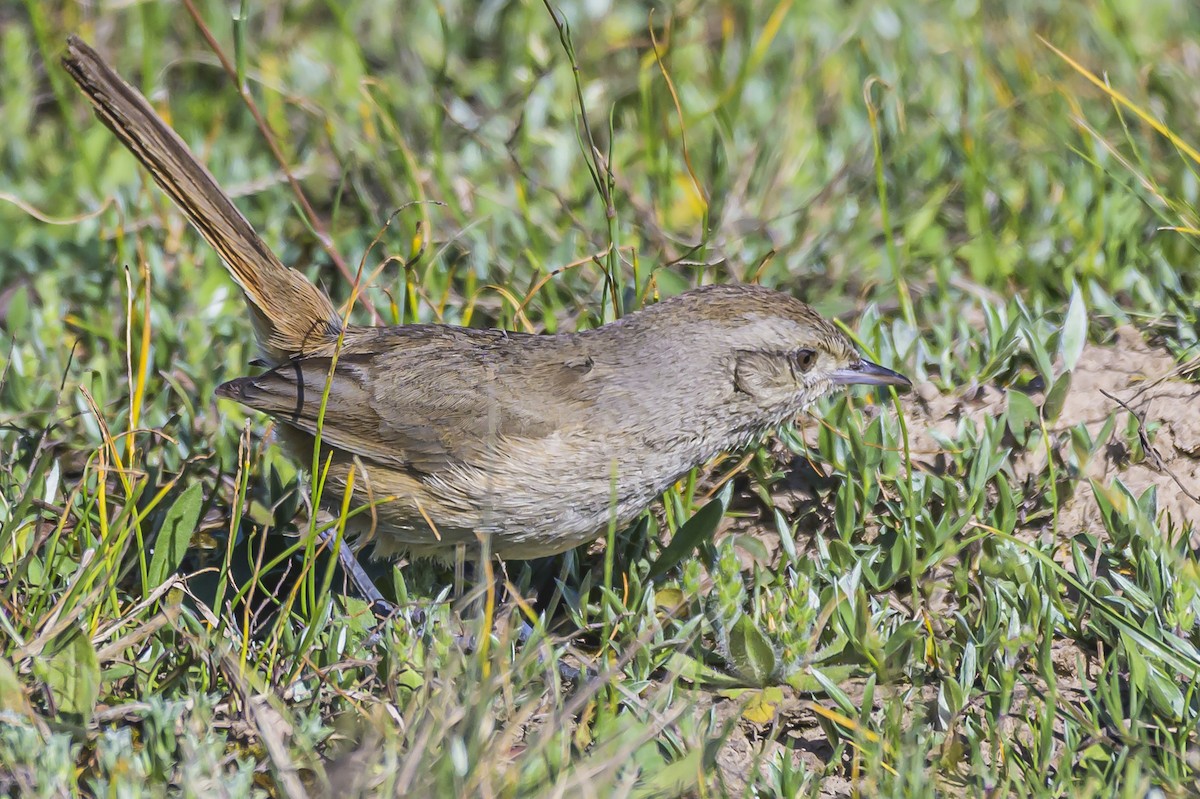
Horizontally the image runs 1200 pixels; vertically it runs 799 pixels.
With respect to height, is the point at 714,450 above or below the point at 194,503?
below

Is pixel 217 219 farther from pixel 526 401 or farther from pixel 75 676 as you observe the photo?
pixel 75 676

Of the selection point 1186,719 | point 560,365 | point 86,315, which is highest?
point 86,315

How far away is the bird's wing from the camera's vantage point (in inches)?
164

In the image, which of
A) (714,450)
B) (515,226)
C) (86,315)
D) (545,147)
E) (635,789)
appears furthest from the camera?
(545,147)

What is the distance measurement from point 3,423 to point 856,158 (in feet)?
11.9

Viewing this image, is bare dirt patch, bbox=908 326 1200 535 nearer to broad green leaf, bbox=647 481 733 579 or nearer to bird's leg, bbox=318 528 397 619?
broad green leaf, bbox=647 481 733 579

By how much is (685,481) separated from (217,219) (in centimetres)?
179

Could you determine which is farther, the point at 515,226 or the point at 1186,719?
the point at 515,226

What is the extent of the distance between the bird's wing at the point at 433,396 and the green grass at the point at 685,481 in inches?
11.2

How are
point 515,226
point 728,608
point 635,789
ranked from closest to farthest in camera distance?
point 635,789
point 728,608
point 515,226

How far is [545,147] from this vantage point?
6.20 metres

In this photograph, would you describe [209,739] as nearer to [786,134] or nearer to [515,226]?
[515,226]

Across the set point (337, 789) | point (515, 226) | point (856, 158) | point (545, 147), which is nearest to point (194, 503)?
point (337, 789)

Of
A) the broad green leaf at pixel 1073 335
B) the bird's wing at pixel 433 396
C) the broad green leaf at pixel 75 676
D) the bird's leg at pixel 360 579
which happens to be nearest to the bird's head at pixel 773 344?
the bird's wing at pixel 433 396
